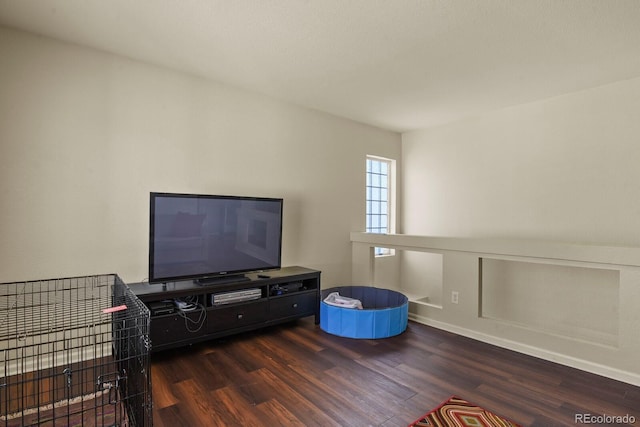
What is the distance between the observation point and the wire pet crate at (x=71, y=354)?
1.79 meters

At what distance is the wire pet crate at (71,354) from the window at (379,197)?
3409mm

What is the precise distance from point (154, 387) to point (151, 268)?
87cm

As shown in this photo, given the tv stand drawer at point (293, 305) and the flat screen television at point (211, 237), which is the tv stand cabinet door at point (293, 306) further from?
the flat screen television at point (211, 237)

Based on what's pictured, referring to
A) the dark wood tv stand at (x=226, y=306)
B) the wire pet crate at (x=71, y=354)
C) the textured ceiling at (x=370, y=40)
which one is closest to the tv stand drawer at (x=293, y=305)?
the dark wood tv stand at (x=226, y=306)

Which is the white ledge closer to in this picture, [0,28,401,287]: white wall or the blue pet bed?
the blue pet bed

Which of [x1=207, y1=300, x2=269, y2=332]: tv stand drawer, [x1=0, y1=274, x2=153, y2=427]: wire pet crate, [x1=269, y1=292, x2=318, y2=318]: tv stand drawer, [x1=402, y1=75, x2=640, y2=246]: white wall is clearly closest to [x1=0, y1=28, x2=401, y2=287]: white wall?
[x1=0, y1=274, x2=153, y2=427]: wire pet crate

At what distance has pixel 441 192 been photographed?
15.8 ft

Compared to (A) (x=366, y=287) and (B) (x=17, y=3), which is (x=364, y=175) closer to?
(A) (x=366, y=287)

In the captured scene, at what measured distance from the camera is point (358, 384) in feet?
7.77

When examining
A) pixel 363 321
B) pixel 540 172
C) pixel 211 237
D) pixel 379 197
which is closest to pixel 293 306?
pixel 363 321

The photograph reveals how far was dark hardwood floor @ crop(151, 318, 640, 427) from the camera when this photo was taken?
202 centimetres

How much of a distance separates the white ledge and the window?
83 centimetres

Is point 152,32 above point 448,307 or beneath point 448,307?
above

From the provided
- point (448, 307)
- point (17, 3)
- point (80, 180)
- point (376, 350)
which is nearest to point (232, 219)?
point (80, 180)
